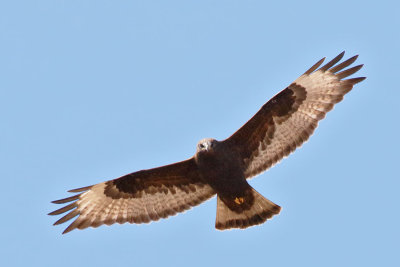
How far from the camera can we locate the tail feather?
49.7 ft

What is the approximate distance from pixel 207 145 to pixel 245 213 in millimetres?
1657

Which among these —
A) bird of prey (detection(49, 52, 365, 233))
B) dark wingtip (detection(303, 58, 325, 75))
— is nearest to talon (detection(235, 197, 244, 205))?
bird of prey (detection(49, 52, 365, 233))

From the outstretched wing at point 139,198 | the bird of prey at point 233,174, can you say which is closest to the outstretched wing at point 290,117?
the bird of prey at point 233,174

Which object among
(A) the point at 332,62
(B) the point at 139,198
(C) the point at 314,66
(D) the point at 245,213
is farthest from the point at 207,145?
(A) the point at 332,62

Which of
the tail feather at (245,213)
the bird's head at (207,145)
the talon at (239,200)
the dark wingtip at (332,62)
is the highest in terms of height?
the dark wingtip at (332,62)

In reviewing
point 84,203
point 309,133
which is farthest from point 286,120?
point 84,203

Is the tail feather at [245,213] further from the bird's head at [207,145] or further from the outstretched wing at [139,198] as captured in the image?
the bird's head at [207,145]

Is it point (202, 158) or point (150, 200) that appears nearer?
point (202, 158)

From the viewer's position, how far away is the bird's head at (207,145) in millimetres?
14445

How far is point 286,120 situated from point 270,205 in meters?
Result: 1.57

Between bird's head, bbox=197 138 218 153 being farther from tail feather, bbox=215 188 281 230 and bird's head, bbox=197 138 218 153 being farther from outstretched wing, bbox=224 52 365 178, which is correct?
tail feather, bbox=215 188 281 230

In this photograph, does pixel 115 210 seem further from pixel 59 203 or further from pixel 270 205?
pixel 270 205

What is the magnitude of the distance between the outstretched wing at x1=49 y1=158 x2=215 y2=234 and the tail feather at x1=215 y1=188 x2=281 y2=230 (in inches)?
17.9

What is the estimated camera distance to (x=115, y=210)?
51.3 ft
